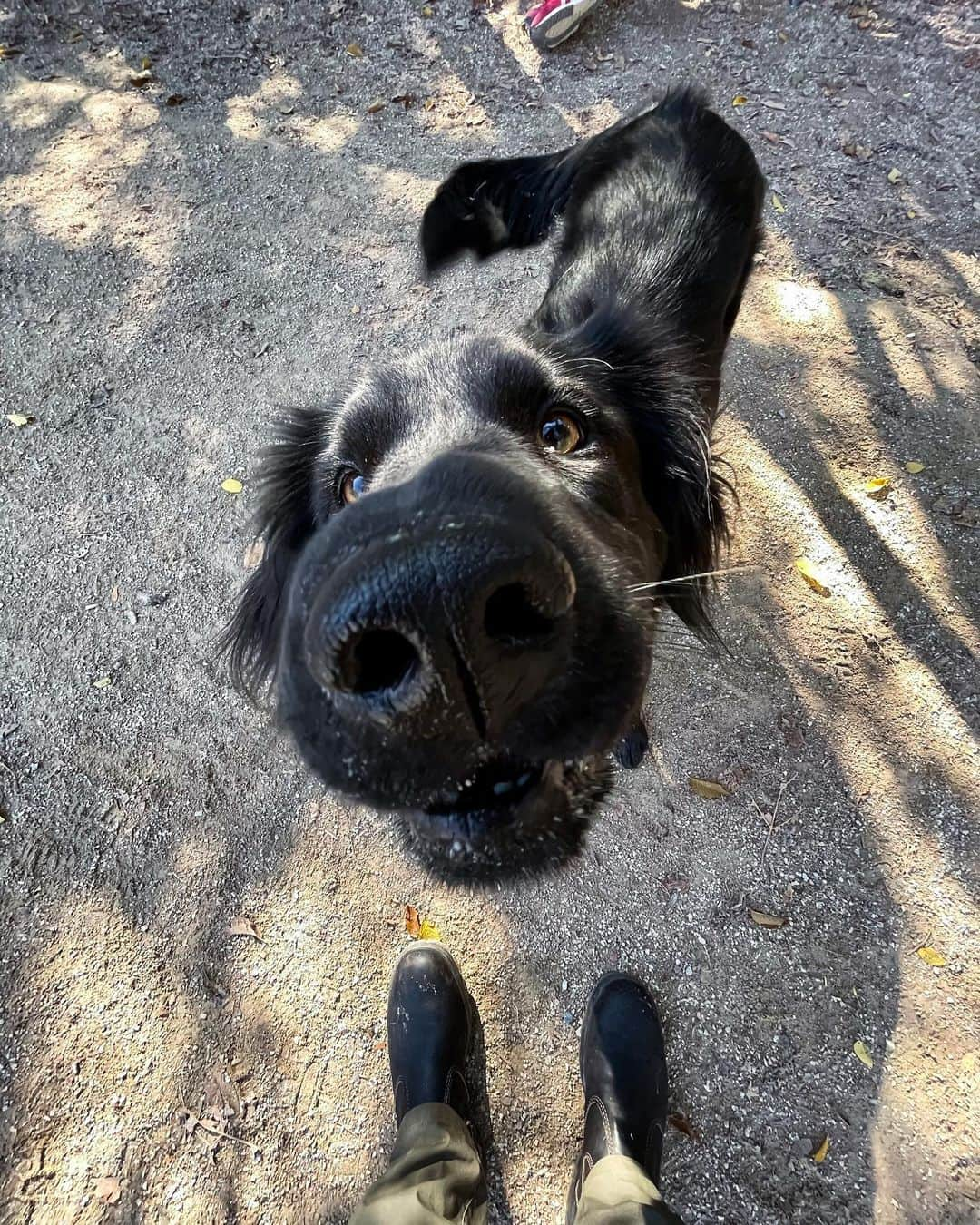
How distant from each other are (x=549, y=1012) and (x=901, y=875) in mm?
1413

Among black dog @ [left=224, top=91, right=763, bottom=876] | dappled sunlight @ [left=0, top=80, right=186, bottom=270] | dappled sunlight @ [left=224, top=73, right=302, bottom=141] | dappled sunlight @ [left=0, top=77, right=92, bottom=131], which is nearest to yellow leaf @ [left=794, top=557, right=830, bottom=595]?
black dog @ [left=224, top=91, right=763, bottom=876]

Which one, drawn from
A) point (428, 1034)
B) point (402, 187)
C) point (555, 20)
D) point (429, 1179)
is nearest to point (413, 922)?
point (428, 1034)

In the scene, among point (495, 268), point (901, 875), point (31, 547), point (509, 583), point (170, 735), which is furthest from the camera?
point (495, 268)

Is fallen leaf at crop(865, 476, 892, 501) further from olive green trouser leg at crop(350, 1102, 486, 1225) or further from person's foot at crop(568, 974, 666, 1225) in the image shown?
olive green trouser leg at crop(350, 1102, 486, 1225)

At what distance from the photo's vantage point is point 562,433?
189 centimetres

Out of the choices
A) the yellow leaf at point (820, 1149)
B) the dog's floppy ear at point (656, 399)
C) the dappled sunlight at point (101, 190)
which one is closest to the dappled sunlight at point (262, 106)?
the dappled sunlight at point (101, 190)

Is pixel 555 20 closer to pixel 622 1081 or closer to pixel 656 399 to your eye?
pixel 656 399

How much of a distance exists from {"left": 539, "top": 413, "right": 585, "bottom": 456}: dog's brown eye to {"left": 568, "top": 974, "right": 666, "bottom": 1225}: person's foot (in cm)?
189

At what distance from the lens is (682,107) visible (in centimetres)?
310

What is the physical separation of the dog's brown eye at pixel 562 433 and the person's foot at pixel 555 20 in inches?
197

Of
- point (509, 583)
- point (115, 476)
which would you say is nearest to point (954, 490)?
point (509, 583)

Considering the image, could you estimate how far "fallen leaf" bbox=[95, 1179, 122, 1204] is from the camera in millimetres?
2238

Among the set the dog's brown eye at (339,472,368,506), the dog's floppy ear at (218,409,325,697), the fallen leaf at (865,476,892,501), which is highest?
the dog's brown eye at (339,472,368,506)

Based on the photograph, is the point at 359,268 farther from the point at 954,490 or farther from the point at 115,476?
the point at 954,490
